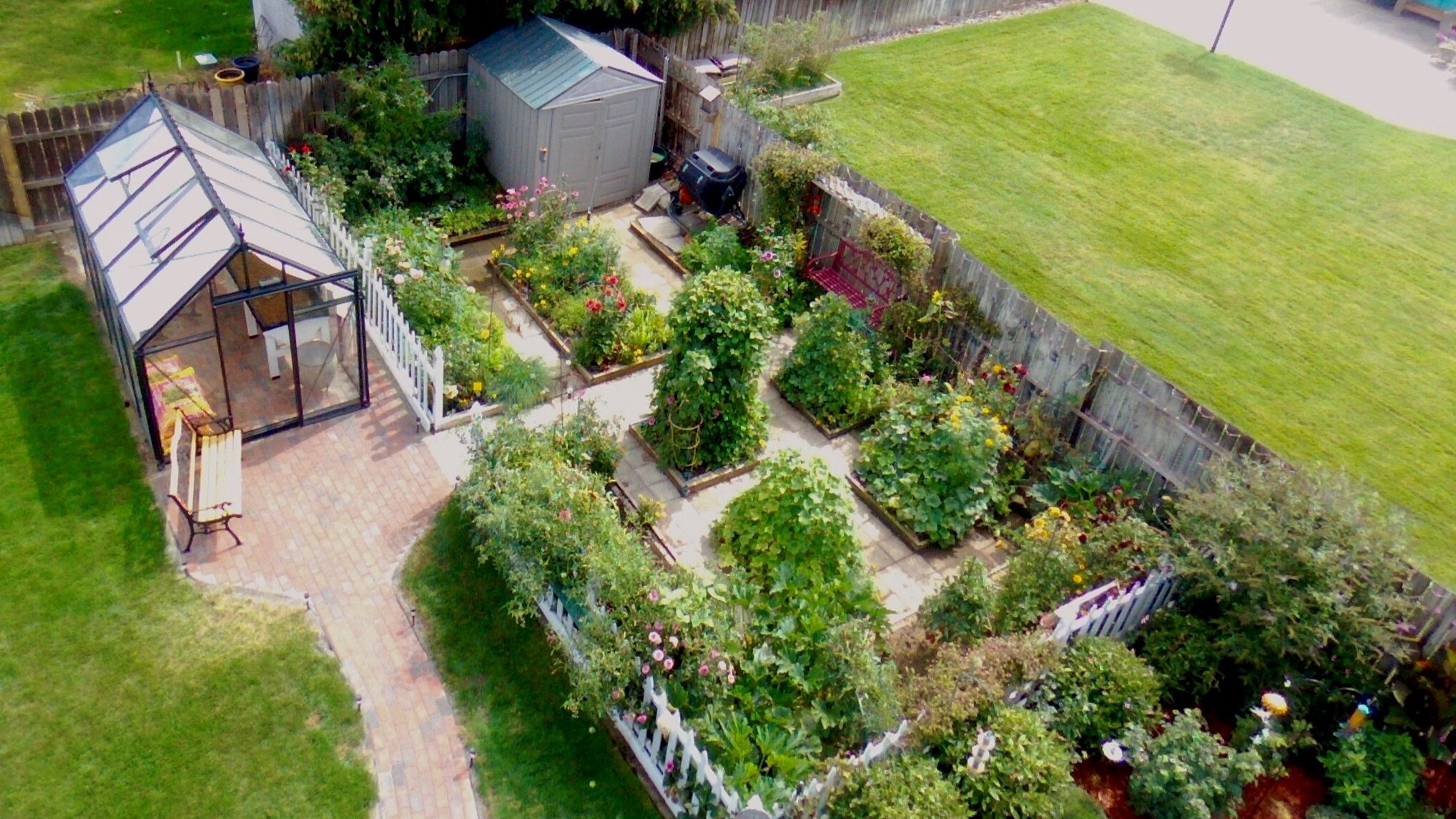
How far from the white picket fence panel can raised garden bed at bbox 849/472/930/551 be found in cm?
169

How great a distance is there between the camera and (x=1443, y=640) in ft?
28.7

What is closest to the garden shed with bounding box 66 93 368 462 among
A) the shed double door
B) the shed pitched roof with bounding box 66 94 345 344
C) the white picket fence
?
the shed pitched roof with bounding box 66 94 345 344

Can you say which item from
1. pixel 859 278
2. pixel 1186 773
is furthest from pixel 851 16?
pixel 1186 773

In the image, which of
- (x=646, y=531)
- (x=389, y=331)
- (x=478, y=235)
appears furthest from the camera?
(x=478, y=235)

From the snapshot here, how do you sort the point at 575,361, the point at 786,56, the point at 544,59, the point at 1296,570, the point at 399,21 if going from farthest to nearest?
the point at 786,56 → the point at 544,59 → the point at 399,21 → the point at 575,361 → the point at 1296,570

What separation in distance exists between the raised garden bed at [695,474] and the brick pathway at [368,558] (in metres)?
2.18

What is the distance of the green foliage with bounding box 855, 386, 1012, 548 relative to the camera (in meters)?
10.8

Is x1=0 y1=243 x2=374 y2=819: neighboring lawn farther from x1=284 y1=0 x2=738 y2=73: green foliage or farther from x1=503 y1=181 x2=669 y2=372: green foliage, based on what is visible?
x1=284 y1=0 x2=738 y2=73: green foliage

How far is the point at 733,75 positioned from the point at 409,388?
930 centimetres

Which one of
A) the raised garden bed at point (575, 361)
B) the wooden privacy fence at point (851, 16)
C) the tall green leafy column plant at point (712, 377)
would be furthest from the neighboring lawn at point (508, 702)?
the wooden privacy fence at point (851, 16)

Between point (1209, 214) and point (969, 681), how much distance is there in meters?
10.8

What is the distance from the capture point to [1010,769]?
7980 mm

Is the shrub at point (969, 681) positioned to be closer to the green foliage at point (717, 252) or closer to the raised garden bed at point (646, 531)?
the raised garden bed at point (646, 531)

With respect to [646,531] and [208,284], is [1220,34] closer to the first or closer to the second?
[646,531]
